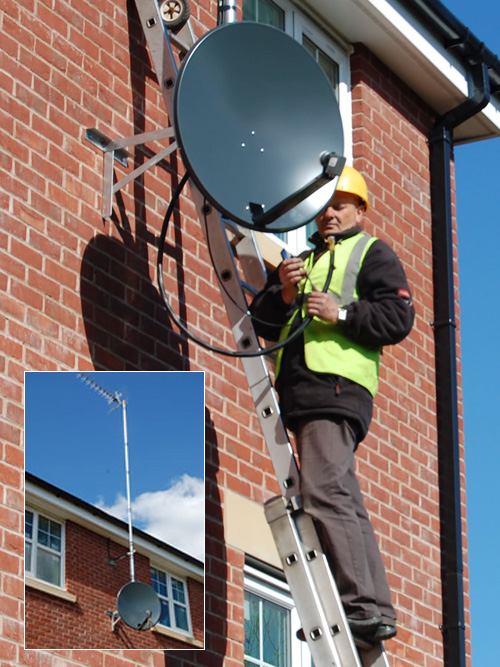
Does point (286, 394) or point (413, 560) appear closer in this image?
point (286, 394)

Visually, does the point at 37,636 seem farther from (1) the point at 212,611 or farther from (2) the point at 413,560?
(2) the point at 413,560

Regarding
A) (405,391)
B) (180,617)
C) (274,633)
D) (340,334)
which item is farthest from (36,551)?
(405,391)

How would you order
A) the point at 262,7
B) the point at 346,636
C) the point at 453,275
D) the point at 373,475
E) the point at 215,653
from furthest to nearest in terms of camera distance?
the point at 453,275
the point at 262,7
the point at 373,475
the point at 215,653
the point at 346,636

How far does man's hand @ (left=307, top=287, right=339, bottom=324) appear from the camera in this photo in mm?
7211

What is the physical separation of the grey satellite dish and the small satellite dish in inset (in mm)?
1734

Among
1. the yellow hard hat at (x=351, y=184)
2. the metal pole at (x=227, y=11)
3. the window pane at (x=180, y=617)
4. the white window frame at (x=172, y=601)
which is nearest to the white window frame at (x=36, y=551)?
the white window frame at (x=172, y=601)

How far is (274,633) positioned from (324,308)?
2.35m

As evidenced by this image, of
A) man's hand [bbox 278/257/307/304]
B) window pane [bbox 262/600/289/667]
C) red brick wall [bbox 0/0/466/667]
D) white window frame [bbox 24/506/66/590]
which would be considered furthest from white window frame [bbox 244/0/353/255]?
white window frame [bbox 24/506/66/590]

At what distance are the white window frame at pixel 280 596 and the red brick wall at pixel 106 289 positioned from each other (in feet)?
0.78

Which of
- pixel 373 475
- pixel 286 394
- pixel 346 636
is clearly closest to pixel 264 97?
pixel 286 394

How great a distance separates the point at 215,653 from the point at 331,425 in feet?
4.97

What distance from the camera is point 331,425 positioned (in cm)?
723

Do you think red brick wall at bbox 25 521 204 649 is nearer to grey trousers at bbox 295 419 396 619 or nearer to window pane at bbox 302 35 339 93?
grey trousers at bbox 295 419 396 619

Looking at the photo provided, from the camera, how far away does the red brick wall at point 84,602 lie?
698 centimetres
